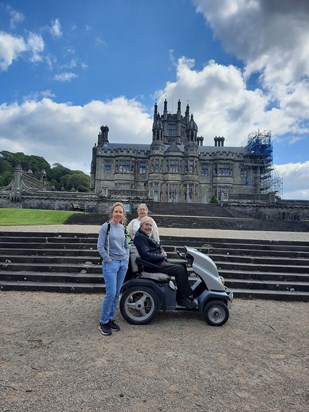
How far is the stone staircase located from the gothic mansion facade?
41514 millimetres

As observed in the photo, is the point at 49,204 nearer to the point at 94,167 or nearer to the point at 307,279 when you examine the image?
the point at 94,167

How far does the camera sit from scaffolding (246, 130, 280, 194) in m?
54.5

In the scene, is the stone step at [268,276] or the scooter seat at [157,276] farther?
the stone step at [268,276]

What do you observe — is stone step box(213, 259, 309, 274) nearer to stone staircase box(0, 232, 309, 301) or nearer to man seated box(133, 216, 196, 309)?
stone staircase box(0, 232, 309, 301)

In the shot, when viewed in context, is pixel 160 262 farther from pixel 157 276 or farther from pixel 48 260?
pixel 48 260

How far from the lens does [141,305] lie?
16.5 feet

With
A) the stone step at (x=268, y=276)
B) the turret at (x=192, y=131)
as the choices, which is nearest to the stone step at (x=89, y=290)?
the stone step at (x=268, y=276)

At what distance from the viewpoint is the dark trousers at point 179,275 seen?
16.7 ft

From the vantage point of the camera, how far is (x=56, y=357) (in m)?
3.77

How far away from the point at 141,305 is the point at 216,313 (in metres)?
1.35

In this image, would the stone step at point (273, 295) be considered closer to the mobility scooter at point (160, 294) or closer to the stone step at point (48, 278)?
the mobility scooter at point (160, 294)

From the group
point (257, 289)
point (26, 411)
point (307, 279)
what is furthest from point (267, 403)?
point (307, 279)

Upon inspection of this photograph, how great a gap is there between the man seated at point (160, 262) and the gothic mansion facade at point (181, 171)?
46124mm

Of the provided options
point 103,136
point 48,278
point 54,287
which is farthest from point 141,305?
point 103,136
